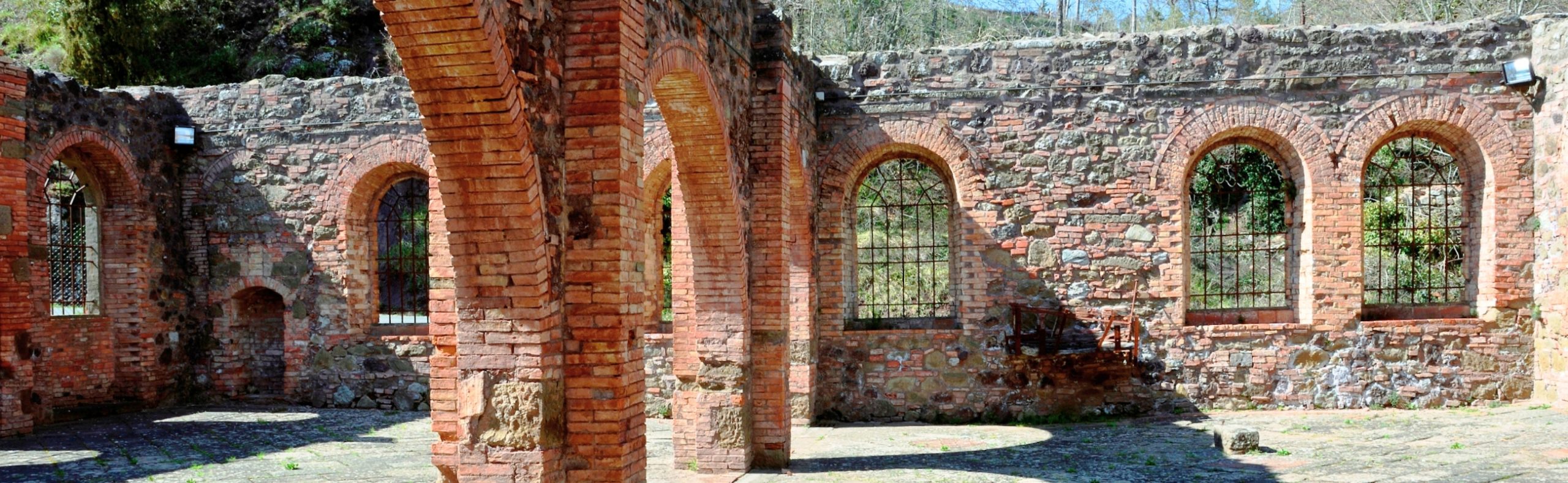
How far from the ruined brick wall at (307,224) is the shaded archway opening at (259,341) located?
1.2 inches

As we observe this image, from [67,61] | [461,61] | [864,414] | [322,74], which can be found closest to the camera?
[461,61]

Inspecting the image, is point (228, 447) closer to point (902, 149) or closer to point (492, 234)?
point (492, 234)

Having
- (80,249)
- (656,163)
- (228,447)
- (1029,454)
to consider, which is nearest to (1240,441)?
(1029,454)

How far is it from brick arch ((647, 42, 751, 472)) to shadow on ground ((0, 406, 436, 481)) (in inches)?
88.0

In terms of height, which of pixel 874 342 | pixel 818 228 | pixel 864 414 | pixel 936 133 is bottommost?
pixel 864 414

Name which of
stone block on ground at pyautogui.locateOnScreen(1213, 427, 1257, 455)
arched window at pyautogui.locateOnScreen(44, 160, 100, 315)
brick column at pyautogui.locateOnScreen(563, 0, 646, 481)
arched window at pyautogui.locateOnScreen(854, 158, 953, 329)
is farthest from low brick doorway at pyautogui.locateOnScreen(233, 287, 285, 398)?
stone block on ground at pyautogui.locateOnScreen(1213, 427, 1257, 455)

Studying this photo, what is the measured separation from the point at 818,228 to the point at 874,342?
4.73 feet

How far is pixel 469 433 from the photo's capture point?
18.5ft

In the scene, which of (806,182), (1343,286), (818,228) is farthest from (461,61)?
(1343,286)

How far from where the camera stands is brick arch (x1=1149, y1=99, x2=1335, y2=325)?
1183 cm

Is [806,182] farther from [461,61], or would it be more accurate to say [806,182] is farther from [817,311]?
[461,61]

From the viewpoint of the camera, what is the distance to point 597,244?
579cm

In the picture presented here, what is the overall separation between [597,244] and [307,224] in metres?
9.39

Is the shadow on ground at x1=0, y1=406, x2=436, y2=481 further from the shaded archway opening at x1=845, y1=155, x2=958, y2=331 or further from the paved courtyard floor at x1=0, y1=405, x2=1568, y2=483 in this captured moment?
the shaded archway opening at x1=845, y1=155, x2=958, y2=331
